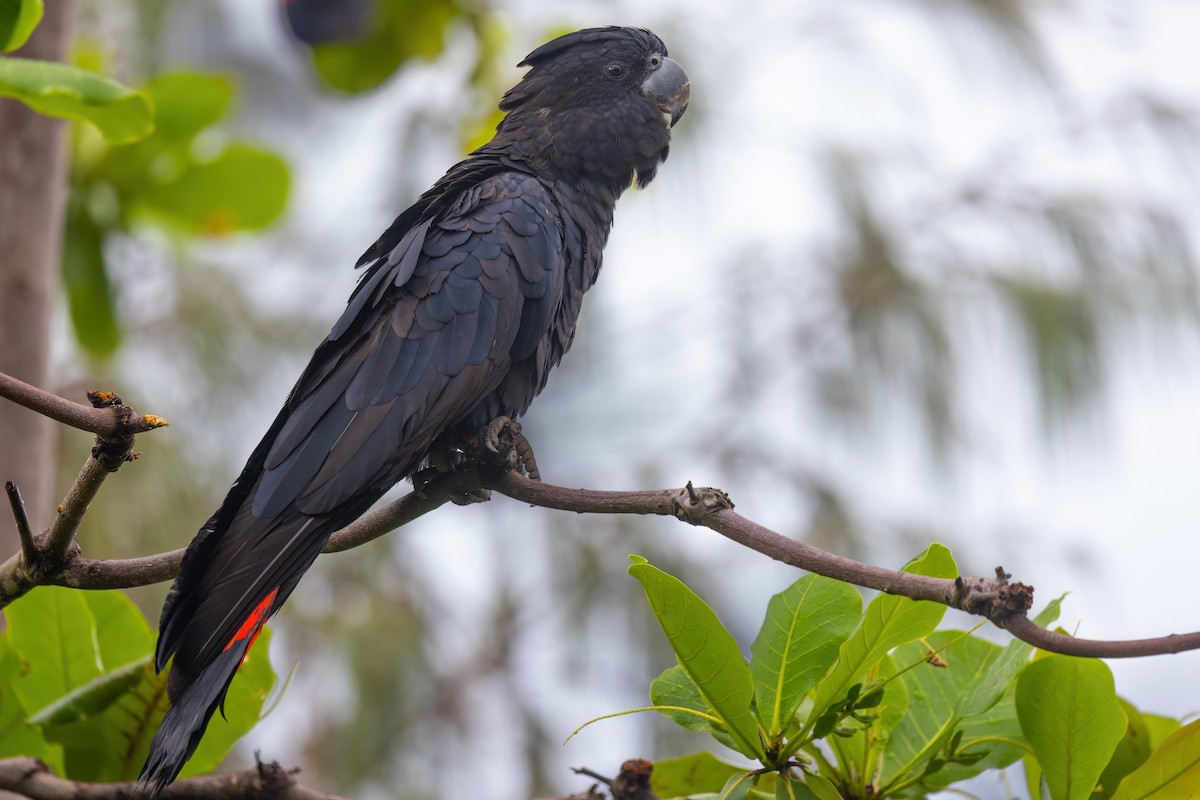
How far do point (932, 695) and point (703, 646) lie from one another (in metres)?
0.39

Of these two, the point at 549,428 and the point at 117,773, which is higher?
the point at 549,428

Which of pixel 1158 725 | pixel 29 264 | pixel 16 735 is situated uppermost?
pixel 29 264

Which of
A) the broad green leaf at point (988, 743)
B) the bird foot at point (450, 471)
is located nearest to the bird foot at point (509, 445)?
the bird foot at point (450, 471)

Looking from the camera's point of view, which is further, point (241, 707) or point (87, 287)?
point (87, 287)

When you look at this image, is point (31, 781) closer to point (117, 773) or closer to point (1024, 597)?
point (117, 773)

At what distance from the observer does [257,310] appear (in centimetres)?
502

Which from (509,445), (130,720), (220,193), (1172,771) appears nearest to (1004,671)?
(1172,771)

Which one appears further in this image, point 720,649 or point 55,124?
point 55,124

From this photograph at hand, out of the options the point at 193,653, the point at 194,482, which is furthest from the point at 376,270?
the point at 194,482

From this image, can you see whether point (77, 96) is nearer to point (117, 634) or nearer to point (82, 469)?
point (82, 469)

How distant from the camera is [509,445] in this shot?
2.03 metres

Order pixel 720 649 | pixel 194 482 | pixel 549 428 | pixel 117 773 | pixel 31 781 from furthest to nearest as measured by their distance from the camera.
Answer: pixel 549 428, pixel 194 482, pixel 117 773, pixel 31 781, pixel 720 649

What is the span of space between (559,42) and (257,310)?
2768 millimetres

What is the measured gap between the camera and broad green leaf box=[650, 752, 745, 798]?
168 cm
